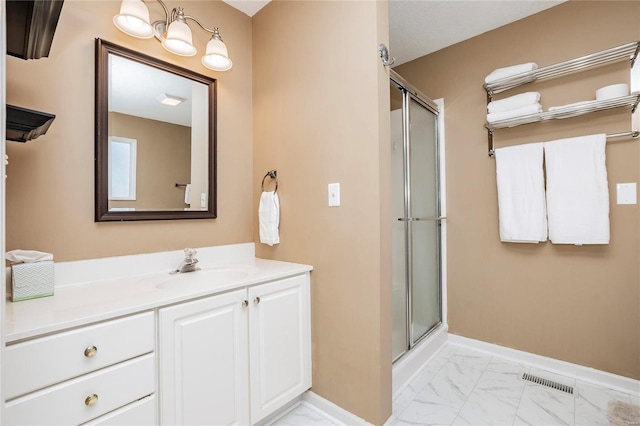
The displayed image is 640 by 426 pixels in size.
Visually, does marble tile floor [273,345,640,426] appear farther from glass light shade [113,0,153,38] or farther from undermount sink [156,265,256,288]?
glass light shade [113,0,153,38]

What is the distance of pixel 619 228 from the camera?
6.09 ft

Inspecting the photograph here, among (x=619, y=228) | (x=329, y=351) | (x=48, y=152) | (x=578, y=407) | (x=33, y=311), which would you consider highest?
(x=48, y=152)

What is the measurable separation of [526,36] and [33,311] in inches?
126

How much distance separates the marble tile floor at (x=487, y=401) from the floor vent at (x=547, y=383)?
36 mm

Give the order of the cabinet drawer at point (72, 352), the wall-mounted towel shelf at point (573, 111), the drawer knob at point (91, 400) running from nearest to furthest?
the cabinet drawer at point (72, 352)
the drawer knob at point (91, 400)
the wall-mounted towel shelf at point (573, 111)

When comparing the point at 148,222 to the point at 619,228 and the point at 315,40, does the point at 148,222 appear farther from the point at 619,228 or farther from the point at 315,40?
the point at 619,228

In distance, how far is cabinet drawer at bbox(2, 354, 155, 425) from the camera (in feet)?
2.79

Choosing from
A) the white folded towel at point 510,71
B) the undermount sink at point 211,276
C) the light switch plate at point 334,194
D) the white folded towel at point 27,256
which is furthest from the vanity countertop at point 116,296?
the white folded towel at point 510,71

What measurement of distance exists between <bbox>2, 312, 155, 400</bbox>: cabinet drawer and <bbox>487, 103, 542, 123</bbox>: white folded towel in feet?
8.06

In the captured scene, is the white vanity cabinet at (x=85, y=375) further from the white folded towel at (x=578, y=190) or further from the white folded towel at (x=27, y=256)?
the white folded towel at (x=578, y=190)

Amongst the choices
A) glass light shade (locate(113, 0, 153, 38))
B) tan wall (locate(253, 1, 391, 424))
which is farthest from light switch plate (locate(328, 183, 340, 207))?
glass light shade (locate(113, 0, 153, 38))

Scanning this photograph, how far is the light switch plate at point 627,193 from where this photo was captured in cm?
180

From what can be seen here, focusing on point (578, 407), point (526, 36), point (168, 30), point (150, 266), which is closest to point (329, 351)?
point (150, 266)

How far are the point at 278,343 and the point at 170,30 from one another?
172 cm
